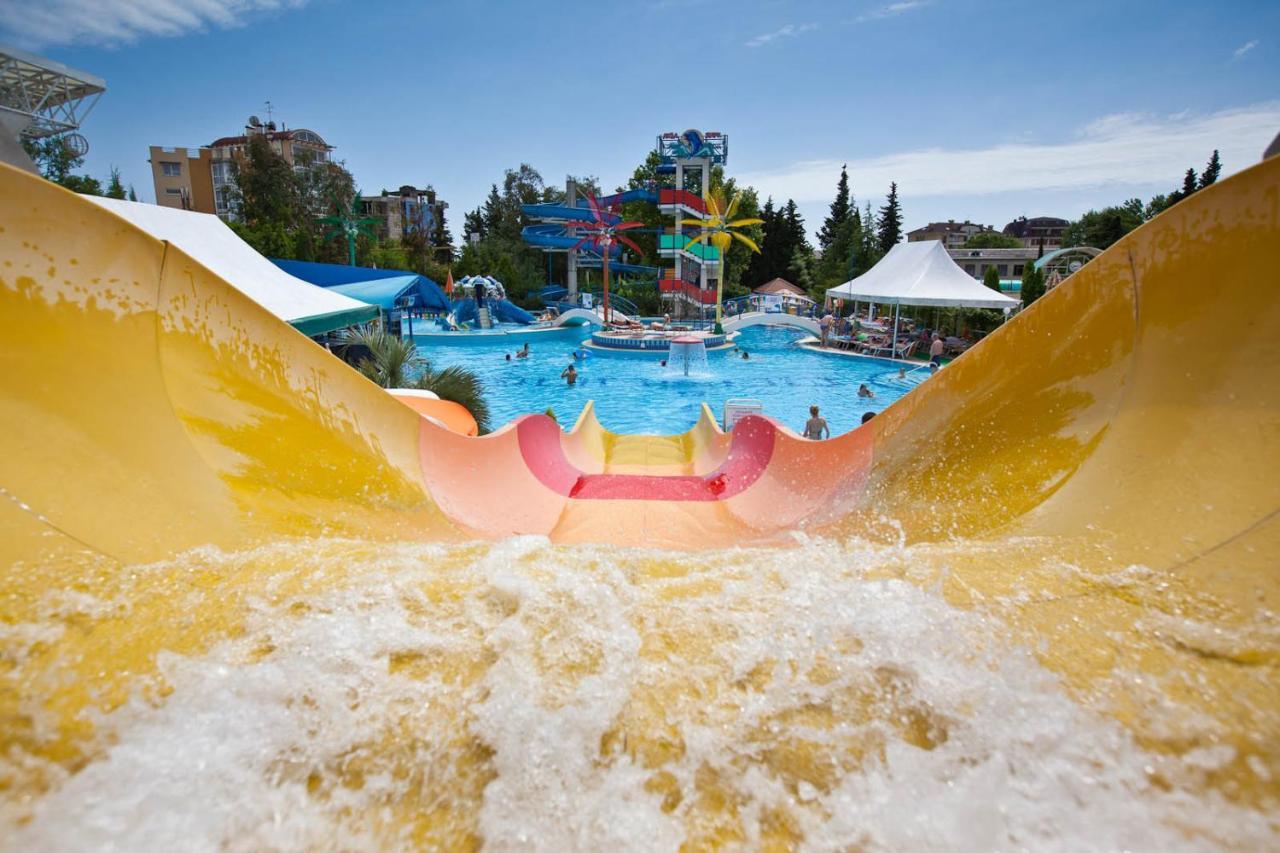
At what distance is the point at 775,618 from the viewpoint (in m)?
1.75

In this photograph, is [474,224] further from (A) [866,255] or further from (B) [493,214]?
(A) [866,255]

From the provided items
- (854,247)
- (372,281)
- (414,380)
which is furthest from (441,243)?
(414,380)

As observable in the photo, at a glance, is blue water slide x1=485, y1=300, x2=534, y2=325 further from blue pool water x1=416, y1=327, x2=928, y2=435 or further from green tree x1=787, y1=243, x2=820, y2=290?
green tree x1=787, y1=243, x2=820, y2=290

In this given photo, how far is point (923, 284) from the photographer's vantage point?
18.8 m

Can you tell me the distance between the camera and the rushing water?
1162 mm

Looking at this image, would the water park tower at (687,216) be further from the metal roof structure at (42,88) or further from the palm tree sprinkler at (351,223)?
the metal roof structure at (42,88)

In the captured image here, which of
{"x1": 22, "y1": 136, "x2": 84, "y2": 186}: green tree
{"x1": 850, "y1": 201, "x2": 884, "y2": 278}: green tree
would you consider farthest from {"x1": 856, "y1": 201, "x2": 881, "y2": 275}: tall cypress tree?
{"x1": 22, "y1": 136, "x2": 84, "y2": 186}: green tree

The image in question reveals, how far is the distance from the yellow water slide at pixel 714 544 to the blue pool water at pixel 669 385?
10.7 metres

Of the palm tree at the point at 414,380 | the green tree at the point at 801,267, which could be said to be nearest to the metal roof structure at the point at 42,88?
the palm tree at the point at 414,380

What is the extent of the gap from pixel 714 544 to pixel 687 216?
113 ft

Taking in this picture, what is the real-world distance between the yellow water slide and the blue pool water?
35.2 feet

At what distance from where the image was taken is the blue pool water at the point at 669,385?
1555 cm

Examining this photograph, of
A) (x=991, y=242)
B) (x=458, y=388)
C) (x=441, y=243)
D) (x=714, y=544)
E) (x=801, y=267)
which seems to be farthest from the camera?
(x=991, y=242)

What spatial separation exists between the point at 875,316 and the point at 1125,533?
33350 mm
